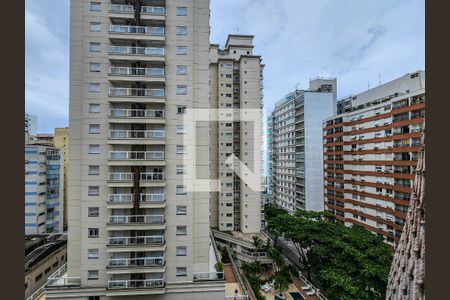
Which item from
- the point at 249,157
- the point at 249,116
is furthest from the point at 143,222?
the point at 249,116

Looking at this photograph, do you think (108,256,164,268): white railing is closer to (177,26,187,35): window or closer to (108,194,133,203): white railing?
(108,194,133,203): white railing

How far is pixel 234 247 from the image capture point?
25.4 meters

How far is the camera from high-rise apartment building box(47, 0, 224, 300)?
13.0m

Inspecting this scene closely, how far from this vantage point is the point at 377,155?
25016 millimetres

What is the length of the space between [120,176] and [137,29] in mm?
8355

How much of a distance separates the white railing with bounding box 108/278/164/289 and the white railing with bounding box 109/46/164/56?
487 inches

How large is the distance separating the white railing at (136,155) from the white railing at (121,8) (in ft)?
26.2

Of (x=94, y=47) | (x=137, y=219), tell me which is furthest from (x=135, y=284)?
(x=94, y=47)

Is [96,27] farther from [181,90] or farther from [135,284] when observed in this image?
[135,284]

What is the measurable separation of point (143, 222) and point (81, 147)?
5.43 metres

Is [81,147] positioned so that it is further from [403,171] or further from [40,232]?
A: [403,171]

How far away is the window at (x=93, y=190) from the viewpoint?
1323 centimetres

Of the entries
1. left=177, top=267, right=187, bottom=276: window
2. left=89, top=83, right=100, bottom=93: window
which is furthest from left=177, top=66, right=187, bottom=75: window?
left=177, top=267, right=187, bottom=276: window

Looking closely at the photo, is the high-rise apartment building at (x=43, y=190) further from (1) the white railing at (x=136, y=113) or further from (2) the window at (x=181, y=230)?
(2) the window at (x=181, y=230)
